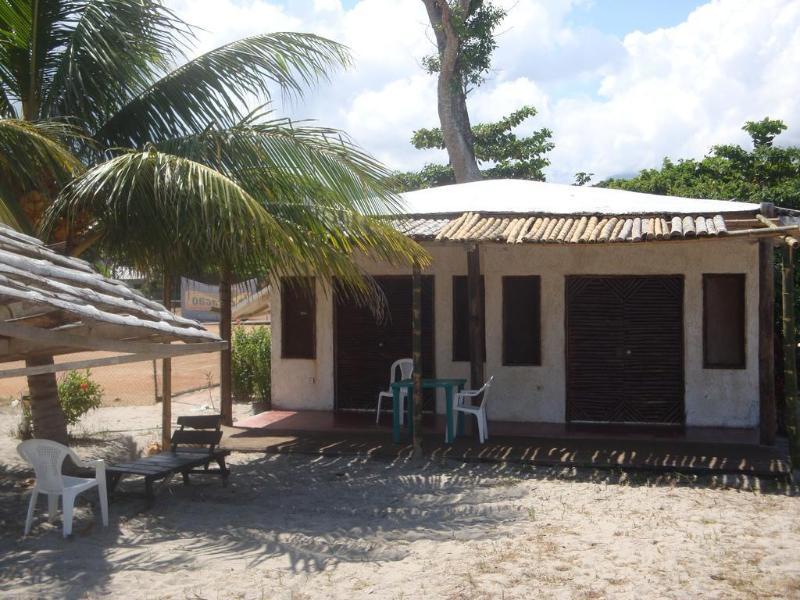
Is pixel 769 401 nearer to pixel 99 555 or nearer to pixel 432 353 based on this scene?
pixel 432 353

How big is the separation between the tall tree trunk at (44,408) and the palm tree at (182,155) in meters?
0.09

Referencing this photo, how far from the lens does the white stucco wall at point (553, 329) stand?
10234 mm

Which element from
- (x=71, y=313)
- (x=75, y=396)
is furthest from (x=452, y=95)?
(x=71, y=313)

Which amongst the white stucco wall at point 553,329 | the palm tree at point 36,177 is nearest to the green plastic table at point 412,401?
the white stucco wall at point 553,329

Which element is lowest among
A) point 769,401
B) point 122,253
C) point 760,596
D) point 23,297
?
point 760,596

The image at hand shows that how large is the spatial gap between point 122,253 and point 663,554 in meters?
5.45

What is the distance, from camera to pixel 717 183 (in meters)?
19.1

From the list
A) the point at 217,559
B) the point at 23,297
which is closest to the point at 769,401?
the point at 217,559

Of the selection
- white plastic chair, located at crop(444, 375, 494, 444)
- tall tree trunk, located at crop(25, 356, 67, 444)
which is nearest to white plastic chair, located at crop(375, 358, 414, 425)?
white plastic chair, located at crop(444, 375, 494, 444)

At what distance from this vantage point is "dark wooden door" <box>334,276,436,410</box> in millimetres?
11312

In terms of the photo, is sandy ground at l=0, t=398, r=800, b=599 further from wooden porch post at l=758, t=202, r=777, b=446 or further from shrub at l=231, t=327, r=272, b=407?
shrub at l=231, t=327, r=272, b=407

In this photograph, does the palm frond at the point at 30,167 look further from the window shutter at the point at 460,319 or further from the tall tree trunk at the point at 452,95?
the tall tree trunk at the point at 452,95

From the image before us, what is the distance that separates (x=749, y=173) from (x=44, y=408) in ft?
55.1

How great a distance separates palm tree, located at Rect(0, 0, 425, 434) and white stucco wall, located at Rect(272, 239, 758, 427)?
2733mm
